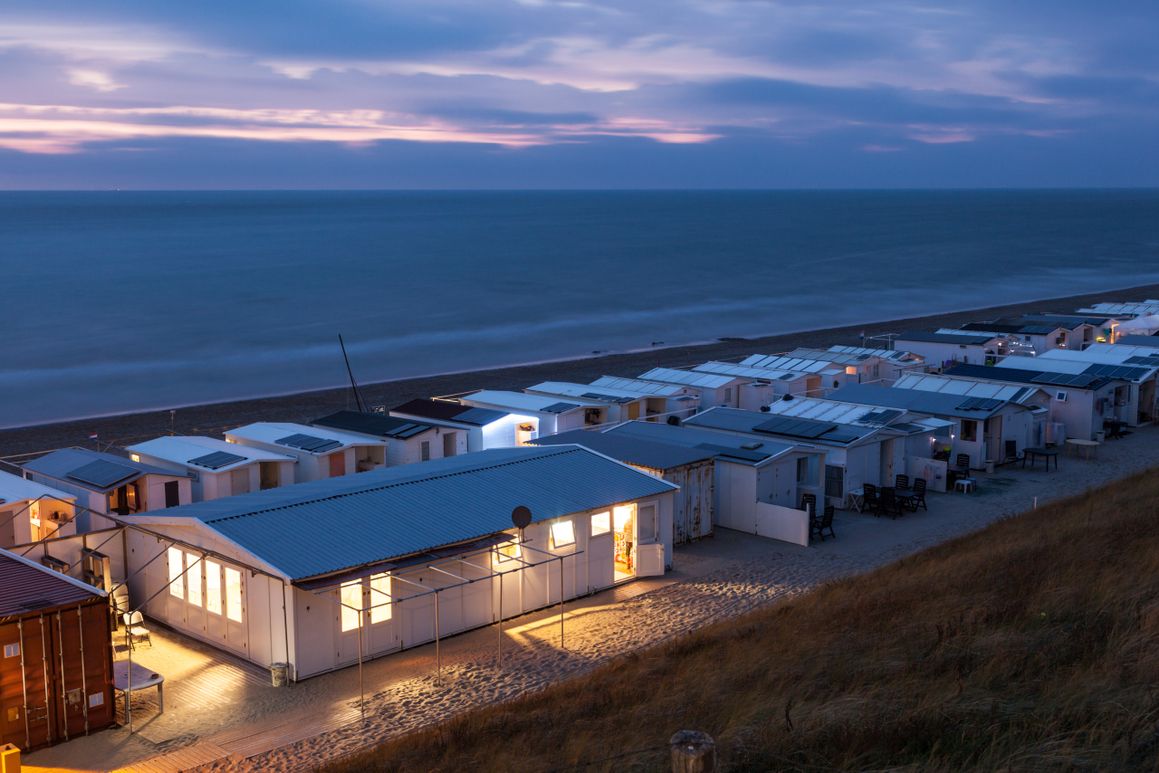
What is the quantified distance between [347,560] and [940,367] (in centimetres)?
2737

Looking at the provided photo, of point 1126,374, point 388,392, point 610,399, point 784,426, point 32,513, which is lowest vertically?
point 388,392

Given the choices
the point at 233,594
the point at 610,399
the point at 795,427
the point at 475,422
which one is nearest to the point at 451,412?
the point at 475,422

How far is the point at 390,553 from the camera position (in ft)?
50.3

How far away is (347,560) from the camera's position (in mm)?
14938

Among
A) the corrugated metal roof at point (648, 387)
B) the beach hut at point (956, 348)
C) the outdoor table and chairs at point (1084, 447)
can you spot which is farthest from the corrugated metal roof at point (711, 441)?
the beach hut at point (956, 348)

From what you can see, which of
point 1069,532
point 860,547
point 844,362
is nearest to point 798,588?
point 860,547

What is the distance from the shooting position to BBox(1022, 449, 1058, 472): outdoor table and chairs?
27.2 metres

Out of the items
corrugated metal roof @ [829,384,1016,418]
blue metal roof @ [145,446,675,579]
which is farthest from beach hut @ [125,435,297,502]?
corrugated metal roof @ [829,384,1016,418]

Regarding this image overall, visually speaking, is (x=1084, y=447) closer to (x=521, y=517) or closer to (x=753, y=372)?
(x=753, y=372)

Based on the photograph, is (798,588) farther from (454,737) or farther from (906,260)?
(906,260)

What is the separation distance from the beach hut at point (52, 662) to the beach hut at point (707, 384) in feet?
68.6

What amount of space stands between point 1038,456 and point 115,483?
22.1 m

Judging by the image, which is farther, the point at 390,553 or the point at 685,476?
the point at 685,476

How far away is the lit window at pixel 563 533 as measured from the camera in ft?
57.6
